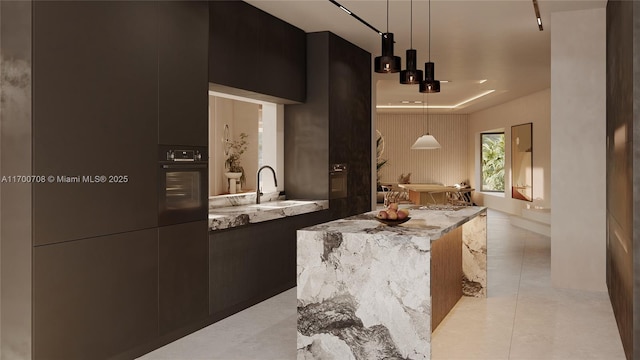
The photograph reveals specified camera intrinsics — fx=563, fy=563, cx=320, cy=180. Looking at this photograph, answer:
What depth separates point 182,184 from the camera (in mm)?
4082

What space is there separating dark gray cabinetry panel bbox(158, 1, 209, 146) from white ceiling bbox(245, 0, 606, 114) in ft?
3.41

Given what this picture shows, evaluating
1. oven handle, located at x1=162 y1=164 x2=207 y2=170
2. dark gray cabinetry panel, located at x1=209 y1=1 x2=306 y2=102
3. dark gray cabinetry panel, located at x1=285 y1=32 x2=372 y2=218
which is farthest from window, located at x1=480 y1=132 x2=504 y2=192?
oven handle, located at x1=162 y1=164 x2=207 y2=170

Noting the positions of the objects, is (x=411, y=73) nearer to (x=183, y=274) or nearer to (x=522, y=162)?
(x=183, y=274)

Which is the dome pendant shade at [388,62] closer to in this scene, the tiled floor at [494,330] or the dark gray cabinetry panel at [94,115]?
the dark gray cabinetry panel at [94,115]

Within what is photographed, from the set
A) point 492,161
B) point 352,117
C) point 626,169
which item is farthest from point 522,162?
point 626,169

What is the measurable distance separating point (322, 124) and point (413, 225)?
2635mm

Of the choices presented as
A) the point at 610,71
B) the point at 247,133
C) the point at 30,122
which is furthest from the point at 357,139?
the point at 30,122

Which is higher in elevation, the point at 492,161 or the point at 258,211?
the point at 492,161

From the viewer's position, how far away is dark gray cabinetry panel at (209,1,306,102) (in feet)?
15.4

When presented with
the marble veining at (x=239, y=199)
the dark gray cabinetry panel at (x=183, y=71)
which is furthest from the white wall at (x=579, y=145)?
the dark gray cabinetry panel at (x=183, y=71)

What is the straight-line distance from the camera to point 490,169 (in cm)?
1522

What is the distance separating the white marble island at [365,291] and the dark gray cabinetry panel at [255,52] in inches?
77.2

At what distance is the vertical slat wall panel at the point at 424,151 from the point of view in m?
16.4

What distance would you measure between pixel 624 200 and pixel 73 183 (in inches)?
134
